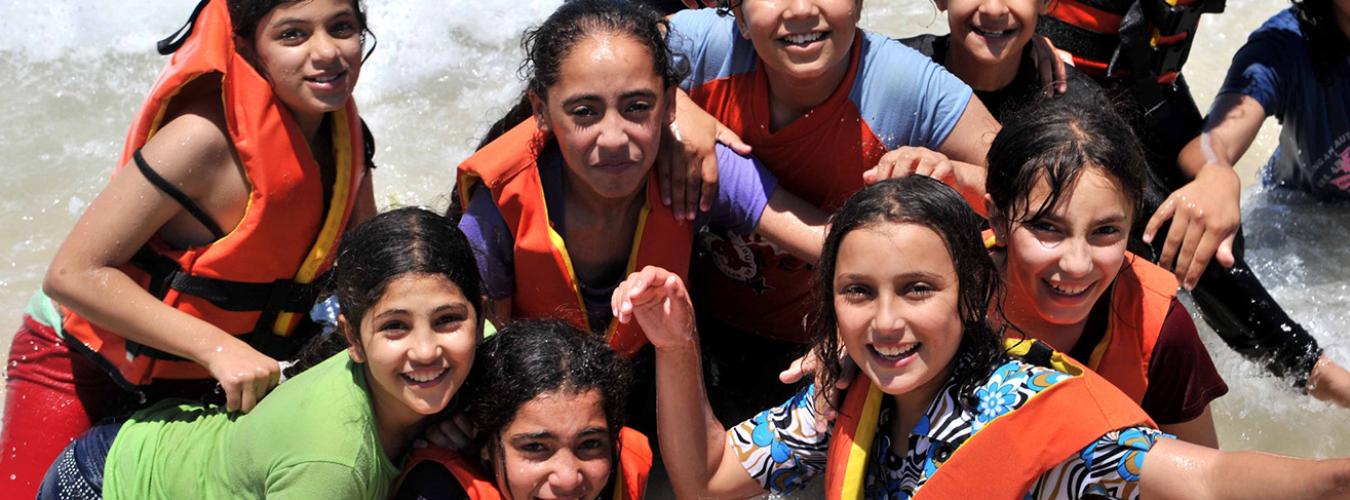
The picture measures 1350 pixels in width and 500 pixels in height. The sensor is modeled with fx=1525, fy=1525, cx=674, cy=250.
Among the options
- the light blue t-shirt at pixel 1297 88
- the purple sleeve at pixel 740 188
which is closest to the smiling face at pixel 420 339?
the purple sleeve at pixel 740 188

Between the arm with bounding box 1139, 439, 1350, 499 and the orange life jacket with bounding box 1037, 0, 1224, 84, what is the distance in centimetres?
183

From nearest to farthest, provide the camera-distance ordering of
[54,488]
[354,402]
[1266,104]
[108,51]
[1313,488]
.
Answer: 1. [1313,488]
2. [354,402]
3. [54,488]
4. [1266,104]
5. [108,51]

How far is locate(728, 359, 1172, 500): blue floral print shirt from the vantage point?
2578mm

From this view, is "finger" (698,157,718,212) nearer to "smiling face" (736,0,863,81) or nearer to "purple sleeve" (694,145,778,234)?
"purple sleeve" (694,145,778,234)

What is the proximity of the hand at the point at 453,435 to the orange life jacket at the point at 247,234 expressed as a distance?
0.60 m

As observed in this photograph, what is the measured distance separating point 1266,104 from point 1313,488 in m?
2.18

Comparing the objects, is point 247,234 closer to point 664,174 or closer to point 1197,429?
point 664,174

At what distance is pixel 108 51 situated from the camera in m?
6.51

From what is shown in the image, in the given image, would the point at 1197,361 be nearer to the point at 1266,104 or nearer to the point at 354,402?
the point at 1266,104

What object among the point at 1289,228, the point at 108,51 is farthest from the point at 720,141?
the point at 108,51

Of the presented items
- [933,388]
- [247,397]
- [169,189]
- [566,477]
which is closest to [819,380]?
[933,388]

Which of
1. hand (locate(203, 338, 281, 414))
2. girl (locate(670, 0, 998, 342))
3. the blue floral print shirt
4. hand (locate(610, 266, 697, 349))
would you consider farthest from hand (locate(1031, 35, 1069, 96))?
hand (locate(203, 338, 281, 414))

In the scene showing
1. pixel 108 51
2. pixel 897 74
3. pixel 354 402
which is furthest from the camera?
pixel 108 51

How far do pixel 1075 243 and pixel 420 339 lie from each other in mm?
1288
